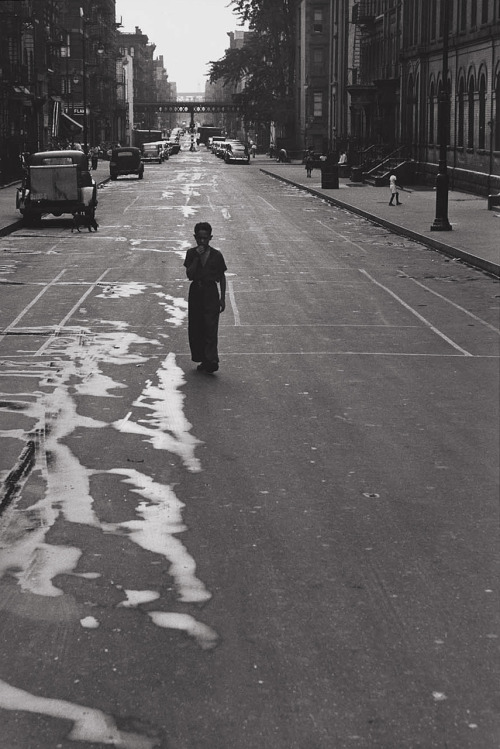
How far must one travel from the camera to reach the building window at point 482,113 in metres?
46.0

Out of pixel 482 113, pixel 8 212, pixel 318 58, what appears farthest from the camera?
pixel 318 58

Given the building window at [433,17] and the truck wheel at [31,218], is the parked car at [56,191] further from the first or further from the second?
the building window at [433,17]

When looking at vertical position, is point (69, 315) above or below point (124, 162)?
below

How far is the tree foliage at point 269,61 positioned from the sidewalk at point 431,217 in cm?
5439

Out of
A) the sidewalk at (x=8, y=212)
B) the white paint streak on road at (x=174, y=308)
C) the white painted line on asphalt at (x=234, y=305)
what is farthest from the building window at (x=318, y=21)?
the white paint streak on road at (x=174, y=308)

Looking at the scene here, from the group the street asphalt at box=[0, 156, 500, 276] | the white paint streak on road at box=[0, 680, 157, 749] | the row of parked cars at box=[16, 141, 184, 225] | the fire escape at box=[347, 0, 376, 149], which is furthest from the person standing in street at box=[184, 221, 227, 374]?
the fire escape at box=[347, 0, 376, 149]

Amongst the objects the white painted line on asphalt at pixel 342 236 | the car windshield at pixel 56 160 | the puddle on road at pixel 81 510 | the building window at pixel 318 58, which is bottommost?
the puddle on road at pixel 81 510

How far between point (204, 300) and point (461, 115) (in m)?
39.2

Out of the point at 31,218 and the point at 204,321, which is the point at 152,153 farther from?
the point at 204,321

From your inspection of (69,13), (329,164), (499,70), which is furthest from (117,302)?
(69,13)

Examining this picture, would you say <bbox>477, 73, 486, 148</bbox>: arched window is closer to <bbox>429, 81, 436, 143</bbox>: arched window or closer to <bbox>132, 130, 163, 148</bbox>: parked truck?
<bbox>429, 81, 436, 143</bbox>: arched window

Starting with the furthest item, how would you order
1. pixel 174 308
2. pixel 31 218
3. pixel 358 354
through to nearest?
pixel 31 218 → pixel 174 308 → pixel 358 354

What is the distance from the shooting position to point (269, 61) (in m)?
117

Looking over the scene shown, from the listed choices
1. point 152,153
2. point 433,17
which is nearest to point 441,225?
point 433,17
